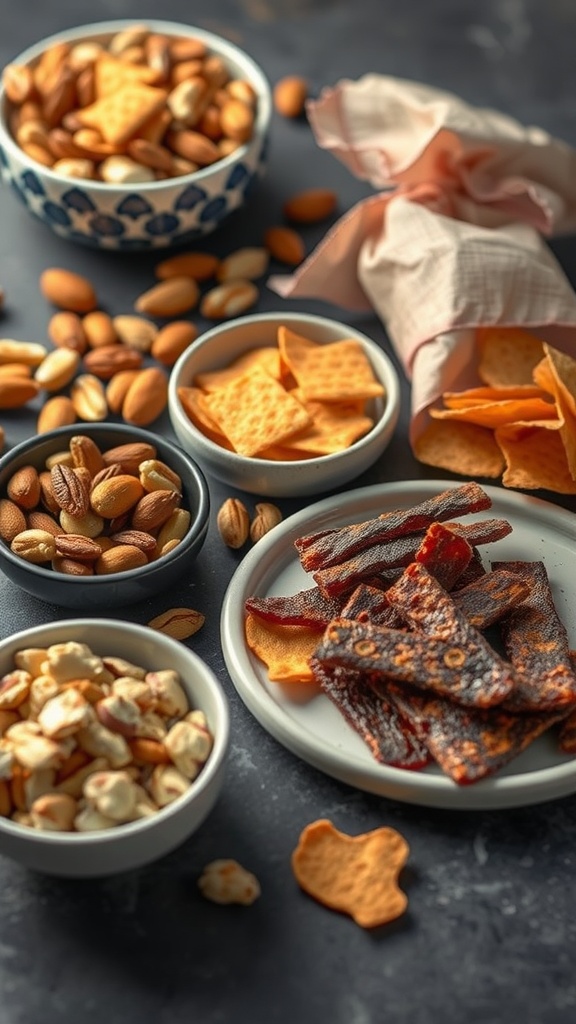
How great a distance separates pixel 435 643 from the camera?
3.66 feet

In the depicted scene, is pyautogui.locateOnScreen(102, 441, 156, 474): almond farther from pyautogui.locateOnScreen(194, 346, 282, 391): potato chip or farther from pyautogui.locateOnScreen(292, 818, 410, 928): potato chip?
→ pyautogui.locateOnScreen(292, 818, 410, 928): potato chip

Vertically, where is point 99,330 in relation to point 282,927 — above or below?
above

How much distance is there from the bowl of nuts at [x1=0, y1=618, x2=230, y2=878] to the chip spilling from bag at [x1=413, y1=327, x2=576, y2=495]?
0.43 m

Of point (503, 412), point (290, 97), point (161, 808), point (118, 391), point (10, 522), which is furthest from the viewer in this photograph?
point (290, 97)

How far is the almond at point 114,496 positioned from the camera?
4.11 ft

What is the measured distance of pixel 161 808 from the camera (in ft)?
3.30

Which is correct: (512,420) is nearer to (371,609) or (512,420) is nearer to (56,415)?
(371,609)

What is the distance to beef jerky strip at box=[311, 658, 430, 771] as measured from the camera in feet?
3.62

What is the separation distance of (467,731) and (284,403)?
16.7 inches

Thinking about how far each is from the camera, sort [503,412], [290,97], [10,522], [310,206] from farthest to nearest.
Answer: [290,97], [310,206], [503,412], [10,522]

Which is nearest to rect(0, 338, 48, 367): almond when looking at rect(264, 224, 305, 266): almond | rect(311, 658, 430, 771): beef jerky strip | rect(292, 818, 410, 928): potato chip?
rect(264, 224, 305, 266): almond

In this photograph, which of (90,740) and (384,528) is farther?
(384,528)

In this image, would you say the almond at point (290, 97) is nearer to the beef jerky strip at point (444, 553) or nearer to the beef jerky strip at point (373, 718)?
the beef jerky strip at point (444, 553)

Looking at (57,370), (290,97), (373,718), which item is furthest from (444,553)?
(290,97)
